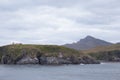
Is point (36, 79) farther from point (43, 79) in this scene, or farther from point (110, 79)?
point (110, 79)

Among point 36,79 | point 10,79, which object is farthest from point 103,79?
point 10,79

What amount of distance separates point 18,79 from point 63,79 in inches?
567

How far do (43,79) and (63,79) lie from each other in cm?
648

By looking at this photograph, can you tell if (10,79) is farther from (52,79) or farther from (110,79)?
(110,79)

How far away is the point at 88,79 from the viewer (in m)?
115

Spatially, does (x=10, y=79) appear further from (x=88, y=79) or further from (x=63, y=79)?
(x=88, y=79)

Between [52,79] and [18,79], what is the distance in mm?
11114

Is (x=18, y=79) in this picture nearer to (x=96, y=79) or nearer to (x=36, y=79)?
(x=36, y=79)

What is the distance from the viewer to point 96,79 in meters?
115

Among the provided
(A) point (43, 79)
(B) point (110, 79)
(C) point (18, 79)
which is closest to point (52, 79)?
(A) point (43, 79)

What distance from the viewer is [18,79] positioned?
110688 millimetres

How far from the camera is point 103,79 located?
11431cm

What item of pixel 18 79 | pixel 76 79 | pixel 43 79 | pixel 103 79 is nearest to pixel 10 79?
pixel 18 79

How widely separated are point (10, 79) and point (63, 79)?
666 inches
